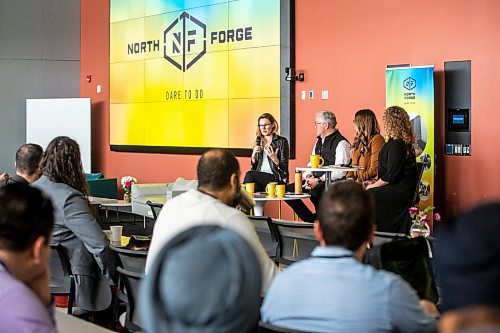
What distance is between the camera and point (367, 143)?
811 cm

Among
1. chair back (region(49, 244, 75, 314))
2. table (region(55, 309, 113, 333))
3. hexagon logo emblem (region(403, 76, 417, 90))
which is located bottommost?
chair back (region(49, 244, 75, 314))

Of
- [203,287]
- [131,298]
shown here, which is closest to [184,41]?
[131,298]

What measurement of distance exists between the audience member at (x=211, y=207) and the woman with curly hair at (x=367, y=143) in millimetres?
4129

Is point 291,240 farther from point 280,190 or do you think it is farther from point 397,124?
point 397,124

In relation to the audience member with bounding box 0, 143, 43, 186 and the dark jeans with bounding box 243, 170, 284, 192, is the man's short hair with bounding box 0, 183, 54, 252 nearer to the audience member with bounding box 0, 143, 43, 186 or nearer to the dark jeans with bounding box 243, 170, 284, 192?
the audience member with bounding box 0, 143, 43, 186

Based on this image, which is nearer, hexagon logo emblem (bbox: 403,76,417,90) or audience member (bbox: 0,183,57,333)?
audience member (bbox: 0,183,57,333)

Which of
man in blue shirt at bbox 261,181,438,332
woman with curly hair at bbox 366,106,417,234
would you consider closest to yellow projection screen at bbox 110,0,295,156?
woman with curly hair at bbox 366,106,417,234

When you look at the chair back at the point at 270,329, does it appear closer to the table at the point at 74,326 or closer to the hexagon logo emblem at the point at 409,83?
the table at the point at 74,326

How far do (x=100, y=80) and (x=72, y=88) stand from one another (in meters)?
0.86

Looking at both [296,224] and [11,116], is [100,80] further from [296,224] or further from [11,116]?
[296,224]

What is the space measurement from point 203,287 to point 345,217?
1563mm

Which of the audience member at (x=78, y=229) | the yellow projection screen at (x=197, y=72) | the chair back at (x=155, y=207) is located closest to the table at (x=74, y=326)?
the audience member at (x=78, y=229)

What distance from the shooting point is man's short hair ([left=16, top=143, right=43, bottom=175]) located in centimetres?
579

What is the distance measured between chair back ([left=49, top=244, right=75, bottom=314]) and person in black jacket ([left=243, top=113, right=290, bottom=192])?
328 cm
